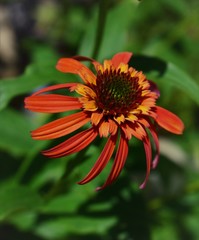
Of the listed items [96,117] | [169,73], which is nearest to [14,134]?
[169,73]

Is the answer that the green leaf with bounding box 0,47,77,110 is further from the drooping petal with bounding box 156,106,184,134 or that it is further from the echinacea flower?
the drooping petal with bounding box 156,106,184,134

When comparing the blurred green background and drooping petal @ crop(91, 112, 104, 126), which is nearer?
drooping petal @ crop(91, 112, 104, 126)

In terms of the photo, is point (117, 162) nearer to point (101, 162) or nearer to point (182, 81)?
point (101, 162)

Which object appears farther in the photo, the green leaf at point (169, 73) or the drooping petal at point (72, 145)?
the green leaf at point (169, 73)

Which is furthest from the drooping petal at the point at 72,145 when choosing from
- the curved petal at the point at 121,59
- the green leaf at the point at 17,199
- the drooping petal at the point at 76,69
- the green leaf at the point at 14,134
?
the green leaf at the point at 14,134

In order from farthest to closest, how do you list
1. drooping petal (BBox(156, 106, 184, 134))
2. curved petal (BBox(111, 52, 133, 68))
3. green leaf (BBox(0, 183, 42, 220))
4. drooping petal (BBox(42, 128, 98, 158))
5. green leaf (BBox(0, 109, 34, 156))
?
green leaf (BBox(0, 109, 34, 156)) < green leaf (BBox(0, 183, 42, 220)) < curved petal (BBox(111, 52, 133, 68)) < drooping petal (BBox(156, 106, 184, 134)) < drooping petal (BBox(42, 128, 98, 158))

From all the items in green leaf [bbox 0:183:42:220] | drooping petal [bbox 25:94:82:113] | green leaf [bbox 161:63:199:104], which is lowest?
green leaf [bbox 0:183:42:220]

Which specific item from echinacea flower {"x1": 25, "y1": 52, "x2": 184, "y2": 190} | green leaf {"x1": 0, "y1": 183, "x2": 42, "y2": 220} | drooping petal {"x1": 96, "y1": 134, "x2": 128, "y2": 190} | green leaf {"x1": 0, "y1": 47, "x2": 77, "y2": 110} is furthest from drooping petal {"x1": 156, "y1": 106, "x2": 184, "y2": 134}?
green leaf {"x1": 0, "y1": 183, "x2": 42, "y2": 220}

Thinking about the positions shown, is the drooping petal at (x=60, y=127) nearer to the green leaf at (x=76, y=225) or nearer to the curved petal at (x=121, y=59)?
the curved petal at (x=121, y=59)
